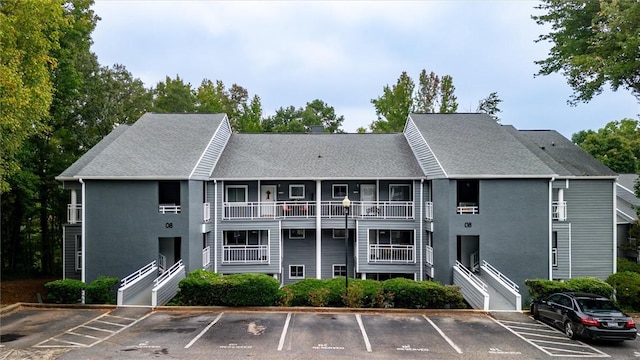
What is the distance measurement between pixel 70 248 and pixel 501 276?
21.2 m

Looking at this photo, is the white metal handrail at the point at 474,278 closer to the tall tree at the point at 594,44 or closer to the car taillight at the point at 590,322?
the car taillight at the point at 590,322

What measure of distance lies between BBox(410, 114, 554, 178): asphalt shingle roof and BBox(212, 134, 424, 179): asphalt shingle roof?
1.83 metres

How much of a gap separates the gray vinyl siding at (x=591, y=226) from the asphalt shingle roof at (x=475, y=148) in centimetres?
411

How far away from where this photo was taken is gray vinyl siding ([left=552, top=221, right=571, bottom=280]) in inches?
830

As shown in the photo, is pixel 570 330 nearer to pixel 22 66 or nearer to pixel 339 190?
pixel 339 190

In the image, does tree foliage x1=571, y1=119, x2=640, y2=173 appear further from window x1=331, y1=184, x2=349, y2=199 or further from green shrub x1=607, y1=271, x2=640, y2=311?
window x1=331, y1=184, x2=349, y2=199

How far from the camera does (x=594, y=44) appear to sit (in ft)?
63.6

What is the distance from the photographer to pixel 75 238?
2070cm

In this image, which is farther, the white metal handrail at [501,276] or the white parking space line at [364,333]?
the white metal handrail at [501,276]

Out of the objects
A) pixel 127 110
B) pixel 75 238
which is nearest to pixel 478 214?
pixel 75 238

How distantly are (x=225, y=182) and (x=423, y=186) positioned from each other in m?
10.7

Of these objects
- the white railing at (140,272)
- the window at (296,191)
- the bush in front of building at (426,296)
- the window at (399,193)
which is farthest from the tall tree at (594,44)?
the white railing at (140,272)

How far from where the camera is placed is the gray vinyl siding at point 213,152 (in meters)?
20.2

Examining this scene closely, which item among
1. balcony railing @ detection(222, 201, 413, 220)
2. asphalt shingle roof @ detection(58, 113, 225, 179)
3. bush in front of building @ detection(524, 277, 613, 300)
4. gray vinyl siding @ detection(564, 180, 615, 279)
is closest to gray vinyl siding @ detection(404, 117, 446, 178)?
balcony railing @ detection(222, 201, 413, 220)
